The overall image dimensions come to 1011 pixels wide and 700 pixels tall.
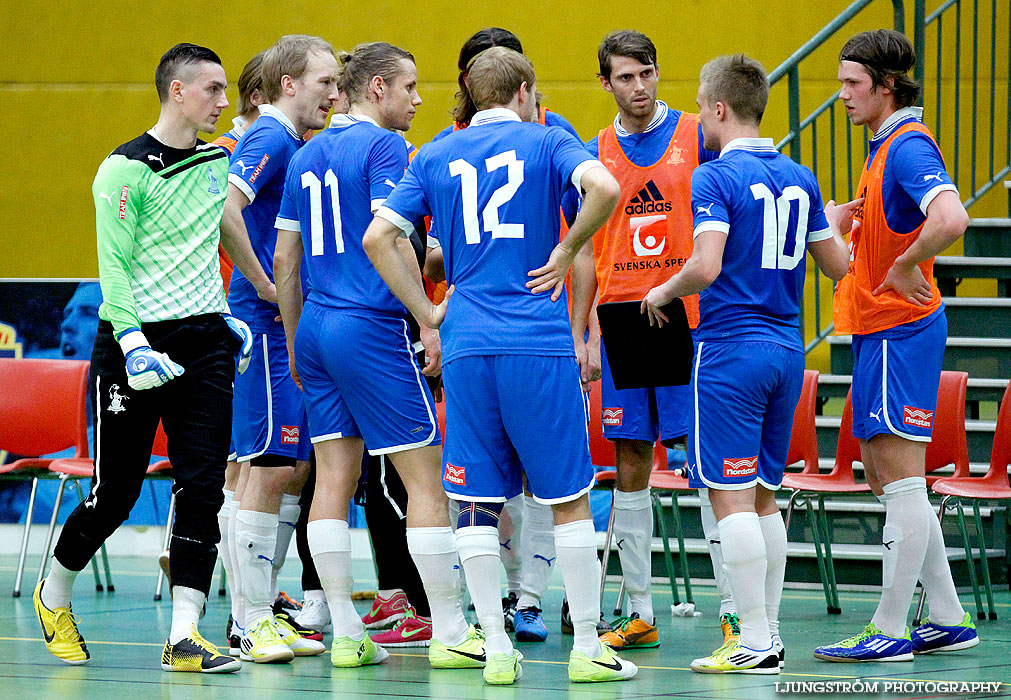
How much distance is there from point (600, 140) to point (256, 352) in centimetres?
167

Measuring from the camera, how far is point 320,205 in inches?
180

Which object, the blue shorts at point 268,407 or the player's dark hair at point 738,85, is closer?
the player's dark hair at point 738,85

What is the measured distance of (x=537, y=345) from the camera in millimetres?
4082

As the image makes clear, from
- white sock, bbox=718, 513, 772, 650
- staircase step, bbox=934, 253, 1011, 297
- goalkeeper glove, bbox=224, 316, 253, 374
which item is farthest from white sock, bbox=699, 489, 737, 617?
staircase step, bbox=934, 253, 1011, 297

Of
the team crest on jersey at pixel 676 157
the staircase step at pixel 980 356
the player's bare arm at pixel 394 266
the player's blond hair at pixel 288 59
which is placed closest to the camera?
the player's bare arm at pixel 394 266

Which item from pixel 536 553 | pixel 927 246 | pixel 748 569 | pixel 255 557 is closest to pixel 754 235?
pixel 927 246

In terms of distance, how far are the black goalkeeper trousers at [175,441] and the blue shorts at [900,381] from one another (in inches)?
89.6

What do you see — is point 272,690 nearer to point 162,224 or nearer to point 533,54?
point 162,224

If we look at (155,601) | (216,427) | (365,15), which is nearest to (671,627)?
(216,427)

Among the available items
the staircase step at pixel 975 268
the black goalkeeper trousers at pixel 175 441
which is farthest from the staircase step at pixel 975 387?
the black goalkeeper trousers at pixel 175 441

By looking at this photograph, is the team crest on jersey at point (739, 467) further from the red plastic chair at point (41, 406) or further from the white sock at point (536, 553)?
the red plastic chair at point (41, 406)

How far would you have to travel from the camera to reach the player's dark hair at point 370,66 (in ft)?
15.1

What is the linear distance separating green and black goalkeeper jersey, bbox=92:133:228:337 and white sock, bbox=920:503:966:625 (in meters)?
2.77

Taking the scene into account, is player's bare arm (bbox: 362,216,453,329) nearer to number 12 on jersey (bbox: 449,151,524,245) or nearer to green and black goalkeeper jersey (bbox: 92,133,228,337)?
number 12 on jersey (bbox: 449,151,524,245)
